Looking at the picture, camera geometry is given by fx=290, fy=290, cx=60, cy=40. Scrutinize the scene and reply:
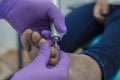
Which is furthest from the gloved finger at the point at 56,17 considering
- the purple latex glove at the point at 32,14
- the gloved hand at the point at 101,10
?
the gloved hand at the point at 101,10

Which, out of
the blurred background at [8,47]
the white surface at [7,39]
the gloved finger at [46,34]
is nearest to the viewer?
the gloved finger at [46,34]

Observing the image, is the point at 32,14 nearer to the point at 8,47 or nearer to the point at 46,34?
the point at 46,34

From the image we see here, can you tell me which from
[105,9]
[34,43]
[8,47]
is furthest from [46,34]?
[8,47]

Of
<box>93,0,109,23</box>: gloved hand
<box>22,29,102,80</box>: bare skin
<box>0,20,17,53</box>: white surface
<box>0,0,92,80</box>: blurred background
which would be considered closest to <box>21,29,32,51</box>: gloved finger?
<box>22,29,102,80</box>: bare skin

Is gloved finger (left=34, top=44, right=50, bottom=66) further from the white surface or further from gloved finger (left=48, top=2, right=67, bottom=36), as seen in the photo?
the white surface

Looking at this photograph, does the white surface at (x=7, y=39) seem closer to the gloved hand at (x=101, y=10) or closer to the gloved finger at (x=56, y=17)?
the gloved hand at (x=101, y=10)

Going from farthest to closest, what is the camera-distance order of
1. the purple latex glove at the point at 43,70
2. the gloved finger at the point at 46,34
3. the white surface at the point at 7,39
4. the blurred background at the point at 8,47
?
1. the white surface at the point at 7,39
2. the blurred background at the point at 8,47
3. the gloved finger at the point at 46,34
4. the purple latex glove at the point at 43,70

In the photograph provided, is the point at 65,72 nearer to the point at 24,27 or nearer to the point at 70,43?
the point at 24,27
